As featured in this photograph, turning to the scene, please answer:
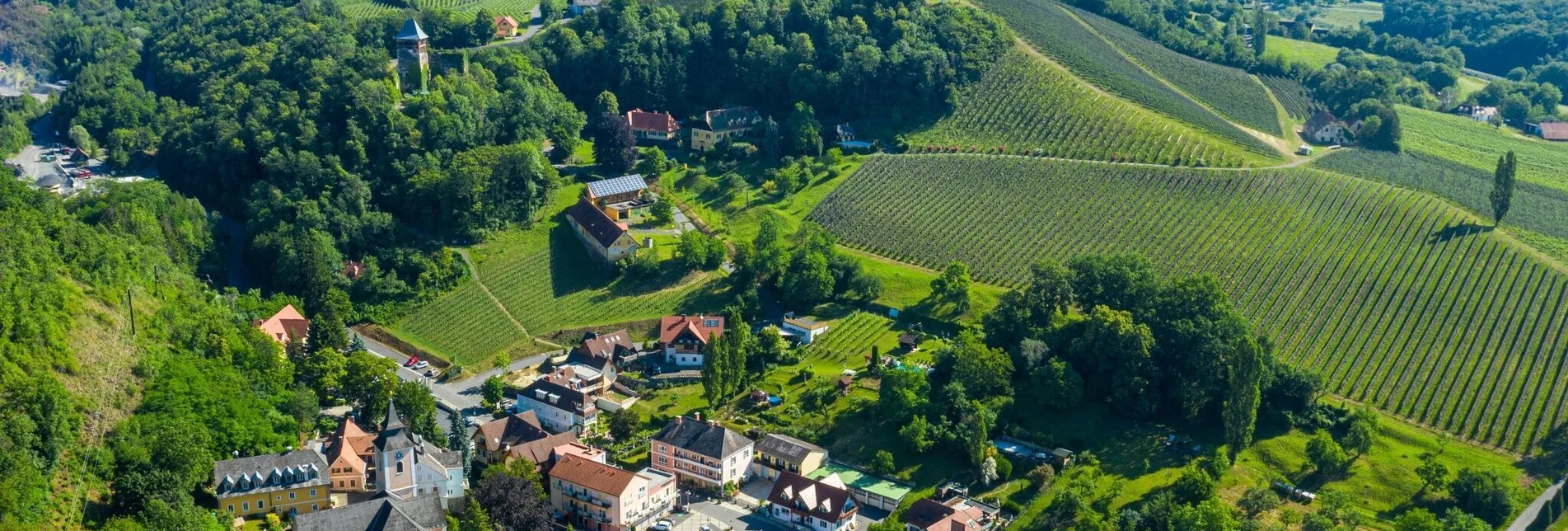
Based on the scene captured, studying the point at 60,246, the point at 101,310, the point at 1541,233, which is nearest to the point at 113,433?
the point at 101,310

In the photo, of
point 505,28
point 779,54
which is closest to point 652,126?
point 779,54

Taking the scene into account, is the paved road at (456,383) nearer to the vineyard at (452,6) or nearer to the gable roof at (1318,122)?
Result: the vineyard at (452,6)

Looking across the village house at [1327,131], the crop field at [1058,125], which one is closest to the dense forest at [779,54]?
the crop field at [1058,125]

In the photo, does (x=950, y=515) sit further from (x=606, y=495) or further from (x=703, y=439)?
(x=606, y=495)

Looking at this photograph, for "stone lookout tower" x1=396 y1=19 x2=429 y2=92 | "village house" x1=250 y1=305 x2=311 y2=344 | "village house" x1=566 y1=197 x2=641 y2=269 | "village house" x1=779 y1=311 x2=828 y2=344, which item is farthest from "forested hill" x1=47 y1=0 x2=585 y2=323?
"village house" x1=779 y1=311 x2=828 y2=344

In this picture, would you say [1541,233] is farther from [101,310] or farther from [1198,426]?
[101,310]

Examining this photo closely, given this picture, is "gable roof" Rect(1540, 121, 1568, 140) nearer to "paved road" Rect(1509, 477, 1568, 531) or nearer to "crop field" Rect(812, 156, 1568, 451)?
"crop field" Rect(812, 156, 1568, 451)
